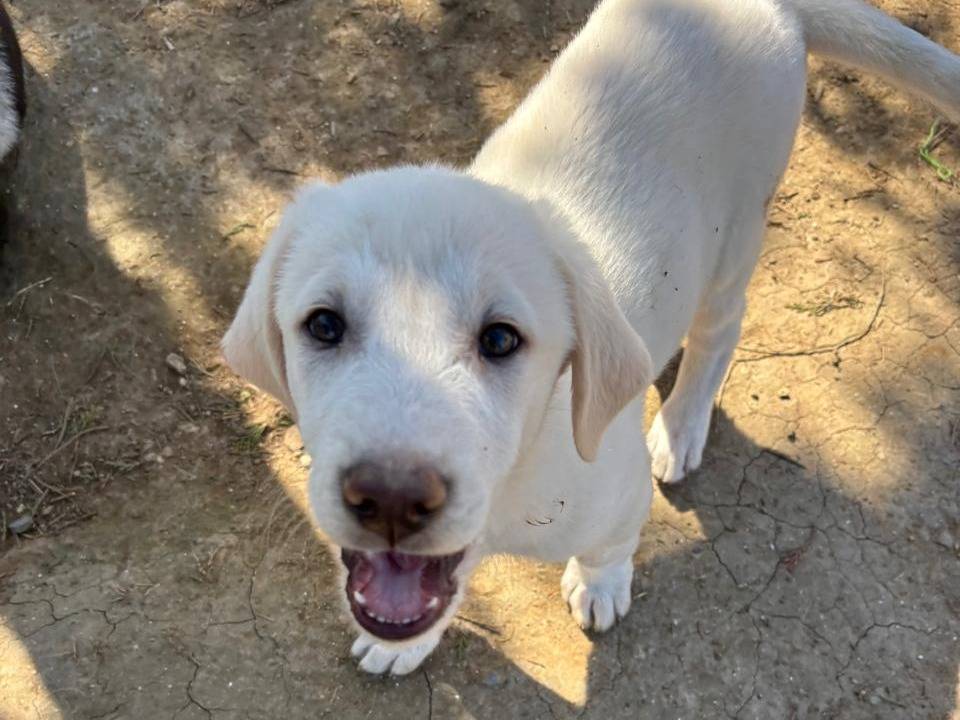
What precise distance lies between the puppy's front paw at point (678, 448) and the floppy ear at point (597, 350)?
1.41 meters

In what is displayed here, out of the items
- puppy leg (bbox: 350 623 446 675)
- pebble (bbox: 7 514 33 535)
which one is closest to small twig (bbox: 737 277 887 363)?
puppy leg (bbox: 350 623 446 675)

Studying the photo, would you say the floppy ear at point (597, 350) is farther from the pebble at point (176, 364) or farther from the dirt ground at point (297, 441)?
the pebble at point (176, 364)

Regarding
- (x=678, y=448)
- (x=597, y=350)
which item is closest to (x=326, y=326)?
(x=597, y=350)

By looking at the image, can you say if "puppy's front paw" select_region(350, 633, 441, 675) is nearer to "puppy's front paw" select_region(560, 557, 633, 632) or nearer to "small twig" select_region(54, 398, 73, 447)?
"puppy's front paw" select_region(560, 557, 633, 632)

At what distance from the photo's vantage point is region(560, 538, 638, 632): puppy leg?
295 centimetres

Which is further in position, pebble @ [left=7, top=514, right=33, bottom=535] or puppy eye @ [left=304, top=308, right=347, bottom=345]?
pebble @ [left=7, top=514, right=33, bottom=535]

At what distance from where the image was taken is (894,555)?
125 inches

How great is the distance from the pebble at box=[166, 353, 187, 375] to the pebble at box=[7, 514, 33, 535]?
783 mm

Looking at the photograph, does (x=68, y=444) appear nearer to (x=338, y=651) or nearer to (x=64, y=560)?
(x=64, y=560)

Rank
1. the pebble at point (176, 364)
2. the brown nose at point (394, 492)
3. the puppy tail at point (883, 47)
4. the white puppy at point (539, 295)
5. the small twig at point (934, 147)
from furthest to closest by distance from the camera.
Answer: the small twig at point (934, 147)
the pebble at point (176, 364)
the puppy tail at point (883, 47)
the white puppy at point (539, 295)
the brown nose at point (394, 492)

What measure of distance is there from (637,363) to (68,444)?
2498 millimetres

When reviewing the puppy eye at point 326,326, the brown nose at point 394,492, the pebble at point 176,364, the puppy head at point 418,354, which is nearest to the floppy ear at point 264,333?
the puppy head at point 418,354

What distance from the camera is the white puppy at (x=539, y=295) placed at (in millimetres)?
1658

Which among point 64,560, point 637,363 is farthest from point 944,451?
point 64,560
